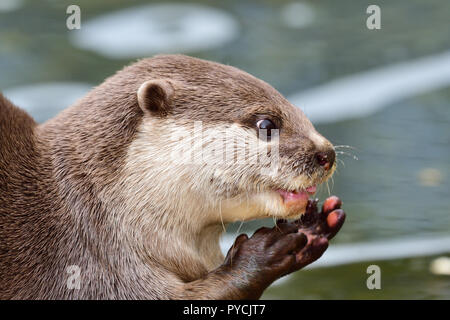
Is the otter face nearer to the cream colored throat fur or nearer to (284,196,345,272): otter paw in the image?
the cream colored throat fur

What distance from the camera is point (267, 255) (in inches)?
134

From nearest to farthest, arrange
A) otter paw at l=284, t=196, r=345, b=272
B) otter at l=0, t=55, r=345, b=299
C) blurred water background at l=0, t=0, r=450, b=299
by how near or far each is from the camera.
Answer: otter at l=0, t=55, r=345, b=299 < otter paw at l=284, t=196, r=345, b=272 < blurred water background at l=0, t=0, r=450, b=299

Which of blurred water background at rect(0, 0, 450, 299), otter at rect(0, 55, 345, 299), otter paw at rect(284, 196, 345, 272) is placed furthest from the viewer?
blurred water background at rect(0, 0, 450, 299)

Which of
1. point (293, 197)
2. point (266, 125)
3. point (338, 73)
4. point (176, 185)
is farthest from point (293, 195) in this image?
point (338, 73)

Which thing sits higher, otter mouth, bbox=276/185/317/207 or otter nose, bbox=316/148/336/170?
otter nose, bbox=316/148/336/170

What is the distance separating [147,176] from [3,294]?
29.0 inches

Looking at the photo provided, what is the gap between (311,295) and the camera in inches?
181

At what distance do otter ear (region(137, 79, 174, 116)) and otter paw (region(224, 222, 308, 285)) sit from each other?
2.12ft

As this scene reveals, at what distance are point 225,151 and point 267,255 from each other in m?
0.45

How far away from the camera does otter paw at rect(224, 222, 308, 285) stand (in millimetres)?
3400

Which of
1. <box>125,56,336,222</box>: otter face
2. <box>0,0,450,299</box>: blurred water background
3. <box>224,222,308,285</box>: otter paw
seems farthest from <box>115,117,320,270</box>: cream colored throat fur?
<box>0,0,450,299</box>: blurred water background

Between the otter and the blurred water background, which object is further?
the blurred water background

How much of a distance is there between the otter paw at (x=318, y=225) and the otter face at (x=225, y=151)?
15cm

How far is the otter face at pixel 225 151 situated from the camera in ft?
11.1
